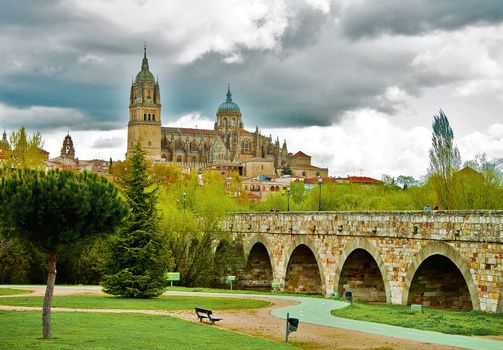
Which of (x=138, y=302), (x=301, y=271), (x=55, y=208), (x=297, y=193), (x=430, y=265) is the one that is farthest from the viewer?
(x=297, y=193)

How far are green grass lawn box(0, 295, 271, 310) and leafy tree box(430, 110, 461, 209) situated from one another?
20.6 metres

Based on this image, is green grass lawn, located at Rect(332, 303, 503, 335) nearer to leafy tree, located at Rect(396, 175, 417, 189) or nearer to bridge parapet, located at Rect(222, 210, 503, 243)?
bridge parapet, located at Rect(222, 210, 503, 243)

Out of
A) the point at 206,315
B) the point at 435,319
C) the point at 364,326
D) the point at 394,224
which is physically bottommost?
the point at 364,326

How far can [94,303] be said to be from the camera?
94.8 ft

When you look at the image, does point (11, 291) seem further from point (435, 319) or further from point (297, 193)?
point (297, 193)

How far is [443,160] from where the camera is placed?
5028 centimetres

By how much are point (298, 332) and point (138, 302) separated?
1011 centimetres

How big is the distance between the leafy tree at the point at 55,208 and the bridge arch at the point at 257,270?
28011mm

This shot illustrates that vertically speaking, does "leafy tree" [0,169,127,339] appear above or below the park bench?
above

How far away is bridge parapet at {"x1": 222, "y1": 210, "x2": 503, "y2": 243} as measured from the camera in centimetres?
2472

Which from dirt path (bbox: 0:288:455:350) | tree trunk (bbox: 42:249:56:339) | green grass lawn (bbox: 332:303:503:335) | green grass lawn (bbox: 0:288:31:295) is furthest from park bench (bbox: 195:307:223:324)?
green grass lawn (bbox: 0:288:31:295)

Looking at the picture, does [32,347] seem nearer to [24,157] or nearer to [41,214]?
[41,214]

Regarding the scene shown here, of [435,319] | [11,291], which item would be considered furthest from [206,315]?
[11,291]

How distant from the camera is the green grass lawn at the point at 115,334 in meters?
18.0
